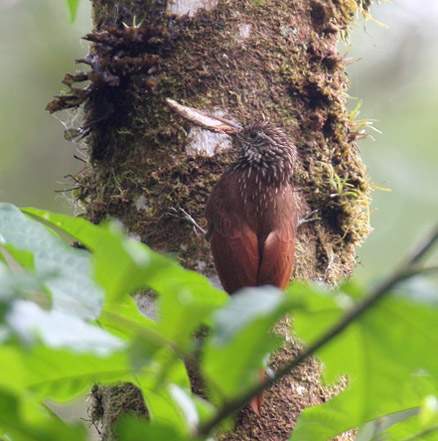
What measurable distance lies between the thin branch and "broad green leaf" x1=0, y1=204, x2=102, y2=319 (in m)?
0.16

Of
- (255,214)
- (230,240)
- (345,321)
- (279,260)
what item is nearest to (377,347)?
(345,321)

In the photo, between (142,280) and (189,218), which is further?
(189,218)

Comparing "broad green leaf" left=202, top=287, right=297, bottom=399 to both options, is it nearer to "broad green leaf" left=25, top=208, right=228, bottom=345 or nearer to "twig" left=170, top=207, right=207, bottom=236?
"broad green leaf" left=25, top=208, right=228, bottom=345

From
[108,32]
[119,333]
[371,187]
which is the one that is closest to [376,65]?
[371,187]

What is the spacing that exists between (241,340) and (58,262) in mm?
278

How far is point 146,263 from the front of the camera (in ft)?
2.14

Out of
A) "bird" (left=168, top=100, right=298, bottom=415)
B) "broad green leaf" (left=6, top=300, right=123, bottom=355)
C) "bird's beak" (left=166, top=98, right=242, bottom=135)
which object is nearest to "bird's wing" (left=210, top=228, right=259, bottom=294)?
"bird" (left=168, top=100, right=298, bottom=415)

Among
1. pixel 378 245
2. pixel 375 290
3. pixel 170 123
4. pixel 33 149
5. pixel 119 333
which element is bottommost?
pixel 378 245

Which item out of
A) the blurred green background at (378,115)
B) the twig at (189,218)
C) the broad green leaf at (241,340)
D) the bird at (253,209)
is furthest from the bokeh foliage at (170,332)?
the blurred green background at (378,115)

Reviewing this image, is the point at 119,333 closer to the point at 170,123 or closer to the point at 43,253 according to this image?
the point at 43,253

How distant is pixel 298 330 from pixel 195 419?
13 cm

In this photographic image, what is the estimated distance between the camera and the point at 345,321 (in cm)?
67

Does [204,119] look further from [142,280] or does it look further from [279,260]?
[142,280]

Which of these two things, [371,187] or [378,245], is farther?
[378,245]
